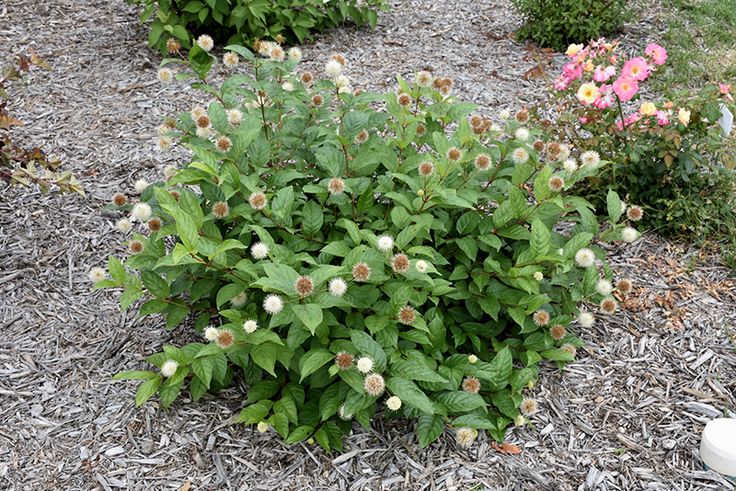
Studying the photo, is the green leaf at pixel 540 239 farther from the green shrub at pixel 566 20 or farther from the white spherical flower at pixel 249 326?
the green shrub at pixel 566 20

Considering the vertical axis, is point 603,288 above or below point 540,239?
below

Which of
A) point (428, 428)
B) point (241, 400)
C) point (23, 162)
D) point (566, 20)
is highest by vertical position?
point (566, 20)

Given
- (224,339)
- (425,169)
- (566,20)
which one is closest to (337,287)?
(224,339)

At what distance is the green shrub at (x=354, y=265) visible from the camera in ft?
6.49

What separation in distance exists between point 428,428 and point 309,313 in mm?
602

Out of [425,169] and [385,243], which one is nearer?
[385,243]

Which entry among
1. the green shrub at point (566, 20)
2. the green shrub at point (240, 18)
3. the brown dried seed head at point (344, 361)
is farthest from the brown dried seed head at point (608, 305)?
the green shrub at point (566, 20)

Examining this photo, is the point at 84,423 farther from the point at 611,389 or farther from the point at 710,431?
the point at 710,431

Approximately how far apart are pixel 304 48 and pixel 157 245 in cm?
311

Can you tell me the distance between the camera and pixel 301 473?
2117 millimetres

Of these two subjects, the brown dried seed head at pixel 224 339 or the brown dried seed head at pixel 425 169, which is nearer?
the brown dried seed head at pixel 224 339

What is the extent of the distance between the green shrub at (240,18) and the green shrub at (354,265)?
219cm

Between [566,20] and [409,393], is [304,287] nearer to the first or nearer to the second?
[409,393]

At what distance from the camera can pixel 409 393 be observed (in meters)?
1.90
